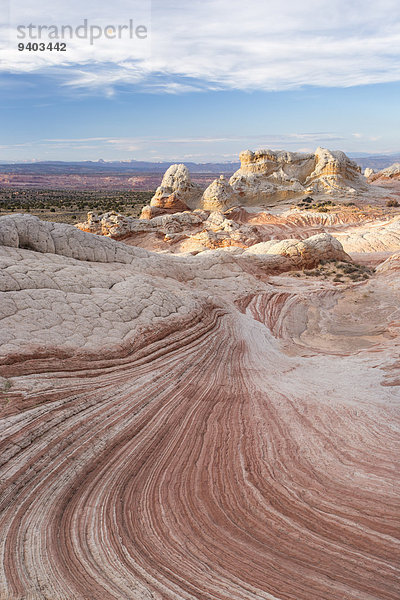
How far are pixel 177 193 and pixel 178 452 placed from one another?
37.9m

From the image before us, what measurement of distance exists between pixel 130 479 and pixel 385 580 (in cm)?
274

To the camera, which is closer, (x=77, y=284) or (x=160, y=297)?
(x=77, y=284)

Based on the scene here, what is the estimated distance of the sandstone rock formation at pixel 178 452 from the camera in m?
3.25

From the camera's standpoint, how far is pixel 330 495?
13.5 feet

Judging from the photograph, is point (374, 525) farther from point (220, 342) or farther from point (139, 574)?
point (220, 342)

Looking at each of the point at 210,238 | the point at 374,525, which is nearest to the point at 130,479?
the point at 374,525

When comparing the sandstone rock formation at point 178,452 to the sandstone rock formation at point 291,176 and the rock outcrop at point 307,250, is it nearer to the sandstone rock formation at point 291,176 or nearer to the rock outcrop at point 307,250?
the rock outcrop at point 307,250

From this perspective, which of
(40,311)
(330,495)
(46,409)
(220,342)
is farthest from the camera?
(220,342)

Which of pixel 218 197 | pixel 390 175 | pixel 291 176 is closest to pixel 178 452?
pixel 218 197

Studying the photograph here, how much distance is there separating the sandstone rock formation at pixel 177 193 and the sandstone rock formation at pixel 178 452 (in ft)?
102

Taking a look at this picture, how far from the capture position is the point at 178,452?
502 cm

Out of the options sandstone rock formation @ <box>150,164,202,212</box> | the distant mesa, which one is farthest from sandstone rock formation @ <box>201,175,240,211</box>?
the distant mesa

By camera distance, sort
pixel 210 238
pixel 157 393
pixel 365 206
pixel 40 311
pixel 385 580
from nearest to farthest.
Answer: pixel 385 580 → pixel 157 393 → pixel 40 311 → pixel 210 238 → pixel 365 206

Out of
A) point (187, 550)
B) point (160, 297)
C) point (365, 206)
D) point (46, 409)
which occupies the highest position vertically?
point (365, 206)
